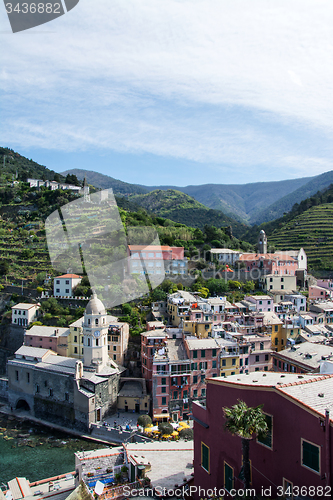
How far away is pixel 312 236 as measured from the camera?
214ft

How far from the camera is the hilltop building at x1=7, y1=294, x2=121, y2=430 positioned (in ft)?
90.6

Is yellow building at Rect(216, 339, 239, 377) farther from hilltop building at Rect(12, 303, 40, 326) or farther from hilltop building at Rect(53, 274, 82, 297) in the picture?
hilltop building at Rect(12, 303, 40, 326)

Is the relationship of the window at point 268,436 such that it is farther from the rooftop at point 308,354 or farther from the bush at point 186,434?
the rooftop at point 308,354

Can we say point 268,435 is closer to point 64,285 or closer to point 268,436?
point 268,436

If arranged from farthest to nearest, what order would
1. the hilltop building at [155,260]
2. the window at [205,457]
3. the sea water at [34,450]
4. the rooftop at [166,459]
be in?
the hilltop building at [155,260]
the sea water at [34,450]
the rooftop at [166,459]
the window at [205,457]

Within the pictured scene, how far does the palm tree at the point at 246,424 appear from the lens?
956cm

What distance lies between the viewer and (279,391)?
9.60m

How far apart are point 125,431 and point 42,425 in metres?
7.96

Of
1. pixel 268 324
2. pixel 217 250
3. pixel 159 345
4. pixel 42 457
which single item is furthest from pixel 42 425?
pixel 217 250

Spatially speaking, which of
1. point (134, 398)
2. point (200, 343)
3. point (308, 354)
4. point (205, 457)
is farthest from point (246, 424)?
point (134, 398)

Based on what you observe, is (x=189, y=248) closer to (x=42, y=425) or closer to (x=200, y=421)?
(x=42, y=425)

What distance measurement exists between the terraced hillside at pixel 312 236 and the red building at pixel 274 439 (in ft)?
158

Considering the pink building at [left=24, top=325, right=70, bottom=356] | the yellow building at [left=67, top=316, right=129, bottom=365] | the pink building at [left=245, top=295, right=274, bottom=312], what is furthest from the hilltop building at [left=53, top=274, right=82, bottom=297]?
the pink building at [left=245, top=295, right=274, bottom=312]

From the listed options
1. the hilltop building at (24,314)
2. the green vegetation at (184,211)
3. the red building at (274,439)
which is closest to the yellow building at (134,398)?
the hilltop building at (24,314)
